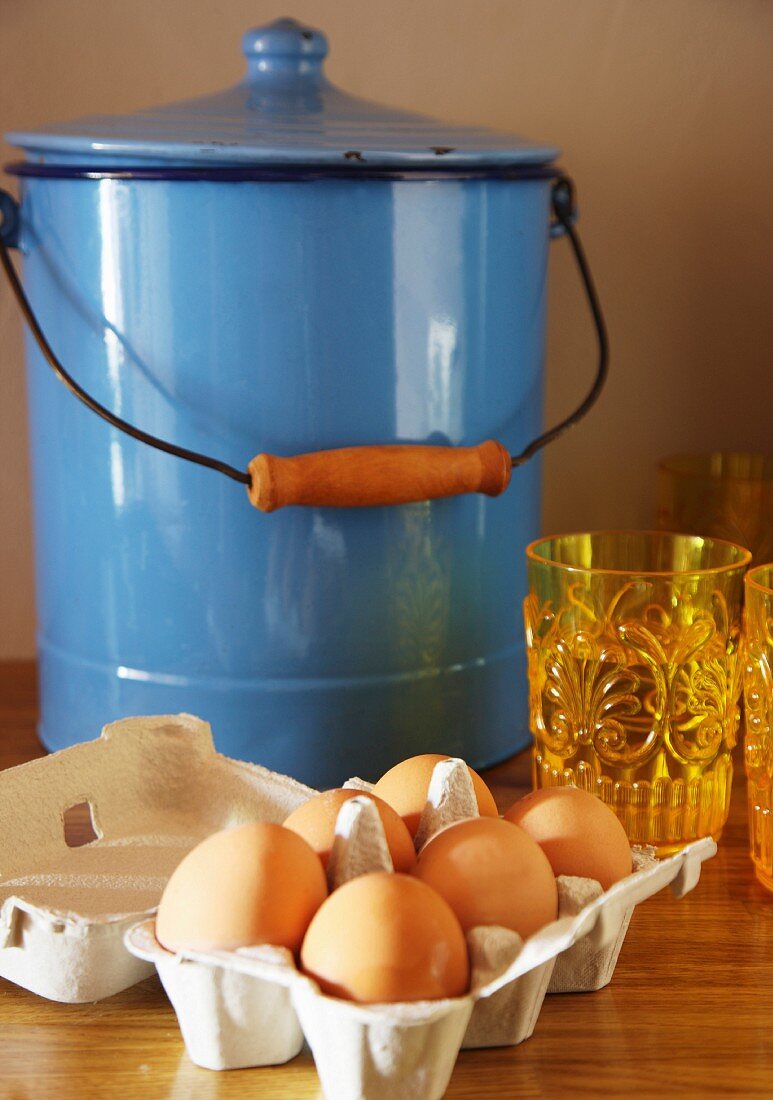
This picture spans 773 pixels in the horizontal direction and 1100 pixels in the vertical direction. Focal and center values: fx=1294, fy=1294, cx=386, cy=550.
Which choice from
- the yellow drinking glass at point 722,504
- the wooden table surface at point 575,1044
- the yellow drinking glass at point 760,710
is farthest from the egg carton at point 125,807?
the yellow drinking glass at point 722,504

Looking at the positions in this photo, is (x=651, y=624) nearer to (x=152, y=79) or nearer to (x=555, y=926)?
(x=555, y=926)

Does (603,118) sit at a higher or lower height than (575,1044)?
higher

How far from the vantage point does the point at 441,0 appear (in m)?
0.80

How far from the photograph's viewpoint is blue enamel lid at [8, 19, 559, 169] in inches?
22.2

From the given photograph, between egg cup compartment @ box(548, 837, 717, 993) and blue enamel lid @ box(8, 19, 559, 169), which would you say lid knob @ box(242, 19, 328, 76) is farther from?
egg cup compartment @ box(548, 837, 717, 993)

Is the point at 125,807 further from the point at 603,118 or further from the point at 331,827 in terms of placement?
the point at 603,118

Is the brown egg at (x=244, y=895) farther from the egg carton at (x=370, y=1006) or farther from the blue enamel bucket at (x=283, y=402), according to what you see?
the blue enamel bucket at (x=283, y=402)

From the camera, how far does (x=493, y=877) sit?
398 mm

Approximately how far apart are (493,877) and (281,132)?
35 cm

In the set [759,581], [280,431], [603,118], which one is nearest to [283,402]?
[280,431]

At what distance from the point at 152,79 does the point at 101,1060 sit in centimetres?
60

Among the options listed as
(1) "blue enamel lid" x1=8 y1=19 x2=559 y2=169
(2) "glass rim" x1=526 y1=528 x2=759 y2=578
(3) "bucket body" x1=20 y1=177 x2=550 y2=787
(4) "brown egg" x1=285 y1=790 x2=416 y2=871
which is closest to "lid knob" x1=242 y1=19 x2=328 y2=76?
(1) "blue enamel lid" x1=8 y1=19 x2=559 y2=169

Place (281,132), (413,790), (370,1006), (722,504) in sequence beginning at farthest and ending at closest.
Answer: (722,504) < (281,132) < (413,790) < (370,1006)

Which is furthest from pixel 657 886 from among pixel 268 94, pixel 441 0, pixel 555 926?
Result: pixel 441 0
